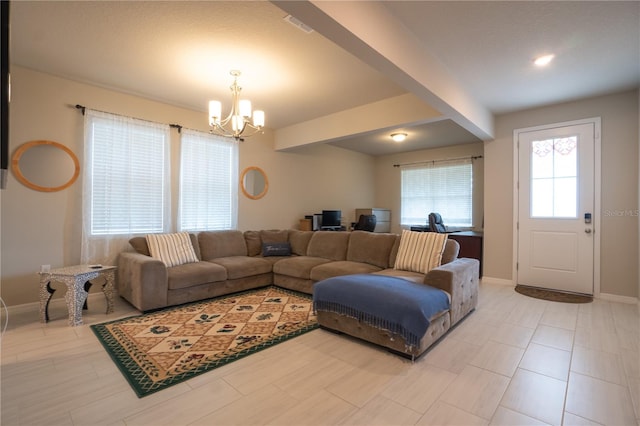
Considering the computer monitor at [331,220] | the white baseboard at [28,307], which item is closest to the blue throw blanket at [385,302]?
the white baseboard at [28,307]

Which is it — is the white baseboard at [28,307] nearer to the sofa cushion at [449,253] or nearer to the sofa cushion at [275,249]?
the sofa cushion at [275,249]

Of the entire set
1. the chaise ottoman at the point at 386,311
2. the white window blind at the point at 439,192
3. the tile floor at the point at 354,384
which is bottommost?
the tile floor at the point at 354,384

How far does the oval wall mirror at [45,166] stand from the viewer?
3262mm

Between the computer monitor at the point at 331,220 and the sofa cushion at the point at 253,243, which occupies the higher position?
the computer monitor at the point at 331,220

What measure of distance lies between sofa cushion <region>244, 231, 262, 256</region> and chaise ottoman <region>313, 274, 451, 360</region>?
7.33 ft

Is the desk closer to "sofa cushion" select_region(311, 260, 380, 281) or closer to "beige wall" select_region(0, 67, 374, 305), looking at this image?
"sofa cushion" select_region(311, 260, 380, 281)

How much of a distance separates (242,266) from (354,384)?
247cm

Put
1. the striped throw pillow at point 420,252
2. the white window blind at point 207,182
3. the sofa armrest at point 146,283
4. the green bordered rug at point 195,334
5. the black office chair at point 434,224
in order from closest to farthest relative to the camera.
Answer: the green bordered rug at point 195,334 < the sofa armrest at point 146,283 < the striped throw pillow at point 420,252 < the white window blind at point 207,182 < the black office chair at point 434,224

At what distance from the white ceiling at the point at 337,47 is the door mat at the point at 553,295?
8.14 ft

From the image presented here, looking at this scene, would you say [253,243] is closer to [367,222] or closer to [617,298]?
[367,222]

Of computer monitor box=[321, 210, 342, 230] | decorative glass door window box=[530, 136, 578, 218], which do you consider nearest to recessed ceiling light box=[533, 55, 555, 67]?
decorative glass door window box=[530, 136, 578, 218]

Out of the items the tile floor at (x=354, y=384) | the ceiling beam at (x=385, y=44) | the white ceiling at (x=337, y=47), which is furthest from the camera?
the white ceiling at (x=337, y=47)

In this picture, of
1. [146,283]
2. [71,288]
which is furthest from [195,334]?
[71,288]

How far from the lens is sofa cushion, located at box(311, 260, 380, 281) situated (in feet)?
11.7
